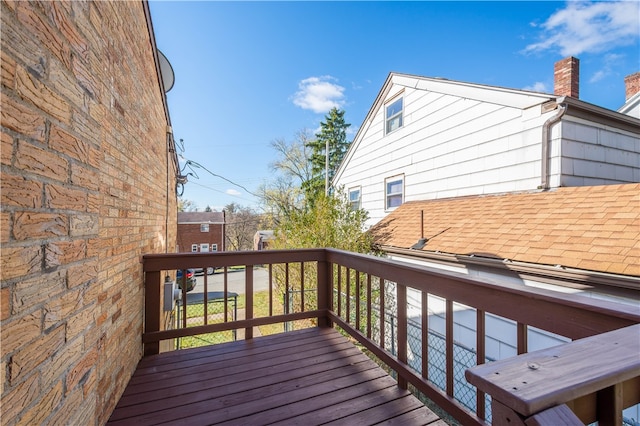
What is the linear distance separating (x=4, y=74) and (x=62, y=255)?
1.84 feet

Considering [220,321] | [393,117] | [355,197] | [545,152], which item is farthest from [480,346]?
[220,321]

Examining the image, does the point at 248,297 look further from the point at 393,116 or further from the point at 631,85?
the point at 631,85

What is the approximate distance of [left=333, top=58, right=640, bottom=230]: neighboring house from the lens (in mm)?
3951

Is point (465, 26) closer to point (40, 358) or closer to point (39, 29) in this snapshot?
point (39, 29)

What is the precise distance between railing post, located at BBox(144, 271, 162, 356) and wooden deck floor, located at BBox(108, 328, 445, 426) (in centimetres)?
9

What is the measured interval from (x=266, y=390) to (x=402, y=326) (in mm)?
1080

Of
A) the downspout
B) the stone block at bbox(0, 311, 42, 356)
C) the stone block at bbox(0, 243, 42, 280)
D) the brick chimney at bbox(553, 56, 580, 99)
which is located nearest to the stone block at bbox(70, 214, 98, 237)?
the stone block at bbox(0, 243, 42, 280)

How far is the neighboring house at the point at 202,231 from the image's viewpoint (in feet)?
81.3

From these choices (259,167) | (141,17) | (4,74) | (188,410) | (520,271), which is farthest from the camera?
(259,167)

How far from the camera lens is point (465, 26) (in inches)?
219

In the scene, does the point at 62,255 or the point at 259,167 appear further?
the point at 259,167

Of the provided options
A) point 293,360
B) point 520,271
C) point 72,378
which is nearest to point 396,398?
point 293,360

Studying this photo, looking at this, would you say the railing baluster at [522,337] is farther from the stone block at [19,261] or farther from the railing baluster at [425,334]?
the stone block at [19,261]

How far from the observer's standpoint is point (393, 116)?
6.79 meters
